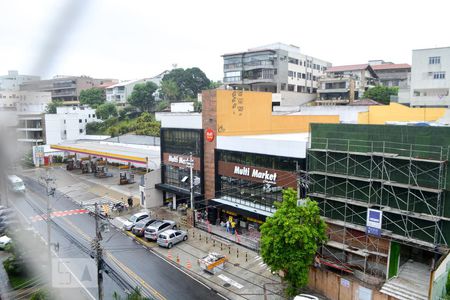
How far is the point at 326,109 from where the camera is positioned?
4553 cm

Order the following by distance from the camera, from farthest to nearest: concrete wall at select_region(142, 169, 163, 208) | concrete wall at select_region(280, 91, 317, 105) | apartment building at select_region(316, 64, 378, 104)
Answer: apartment building at select_region(316, 64, 378, 104)
concrete wall at select_region(280, 91, 317, 105)
concrete wall at select_region(142, 169, 163, 208)

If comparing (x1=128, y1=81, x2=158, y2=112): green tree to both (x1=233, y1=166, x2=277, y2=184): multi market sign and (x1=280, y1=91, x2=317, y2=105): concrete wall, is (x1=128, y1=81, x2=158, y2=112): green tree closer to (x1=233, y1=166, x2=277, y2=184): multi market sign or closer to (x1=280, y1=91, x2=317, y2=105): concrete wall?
(x1=280, y1=91, x2=317, y2=105): concrete wall

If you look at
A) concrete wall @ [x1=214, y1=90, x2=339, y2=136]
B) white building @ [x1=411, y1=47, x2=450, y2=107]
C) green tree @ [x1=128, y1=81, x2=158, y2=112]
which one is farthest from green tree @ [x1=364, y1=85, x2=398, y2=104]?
green tree @ [x1=128, y1=81, x2=158, y2=112]

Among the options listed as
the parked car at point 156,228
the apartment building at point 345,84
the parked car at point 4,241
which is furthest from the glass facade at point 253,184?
the apartment building at point 345,84

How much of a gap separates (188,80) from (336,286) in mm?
74443

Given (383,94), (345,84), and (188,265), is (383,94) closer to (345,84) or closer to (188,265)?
(345,84)

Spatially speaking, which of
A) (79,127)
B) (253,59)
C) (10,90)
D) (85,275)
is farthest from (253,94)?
(79,127)

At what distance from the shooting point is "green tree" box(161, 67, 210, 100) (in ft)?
285

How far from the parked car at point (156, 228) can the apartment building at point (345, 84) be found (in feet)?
151

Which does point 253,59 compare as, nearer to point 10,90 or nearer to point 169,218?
point 169,218

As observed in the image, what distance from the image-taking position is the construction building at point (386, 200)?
682 inches

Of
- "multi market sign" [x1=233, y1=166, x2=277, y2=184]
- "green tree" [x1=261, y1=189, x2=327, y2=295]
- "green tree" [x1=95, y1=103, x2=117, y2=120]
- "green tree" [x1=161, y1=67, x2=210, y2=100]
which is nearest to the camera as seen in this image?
"green tree" [x1=261, y1=189, x2=327, y2=295]

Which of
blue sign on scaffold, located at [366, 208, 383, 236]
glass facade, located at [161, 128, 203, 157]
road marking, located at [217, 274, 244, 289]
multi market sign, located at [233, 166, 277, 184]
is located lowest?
road marking, located at [217, 274, 244, 289]

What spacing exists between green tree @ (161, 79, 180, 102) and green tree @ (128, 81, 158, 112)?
8.77 feet
